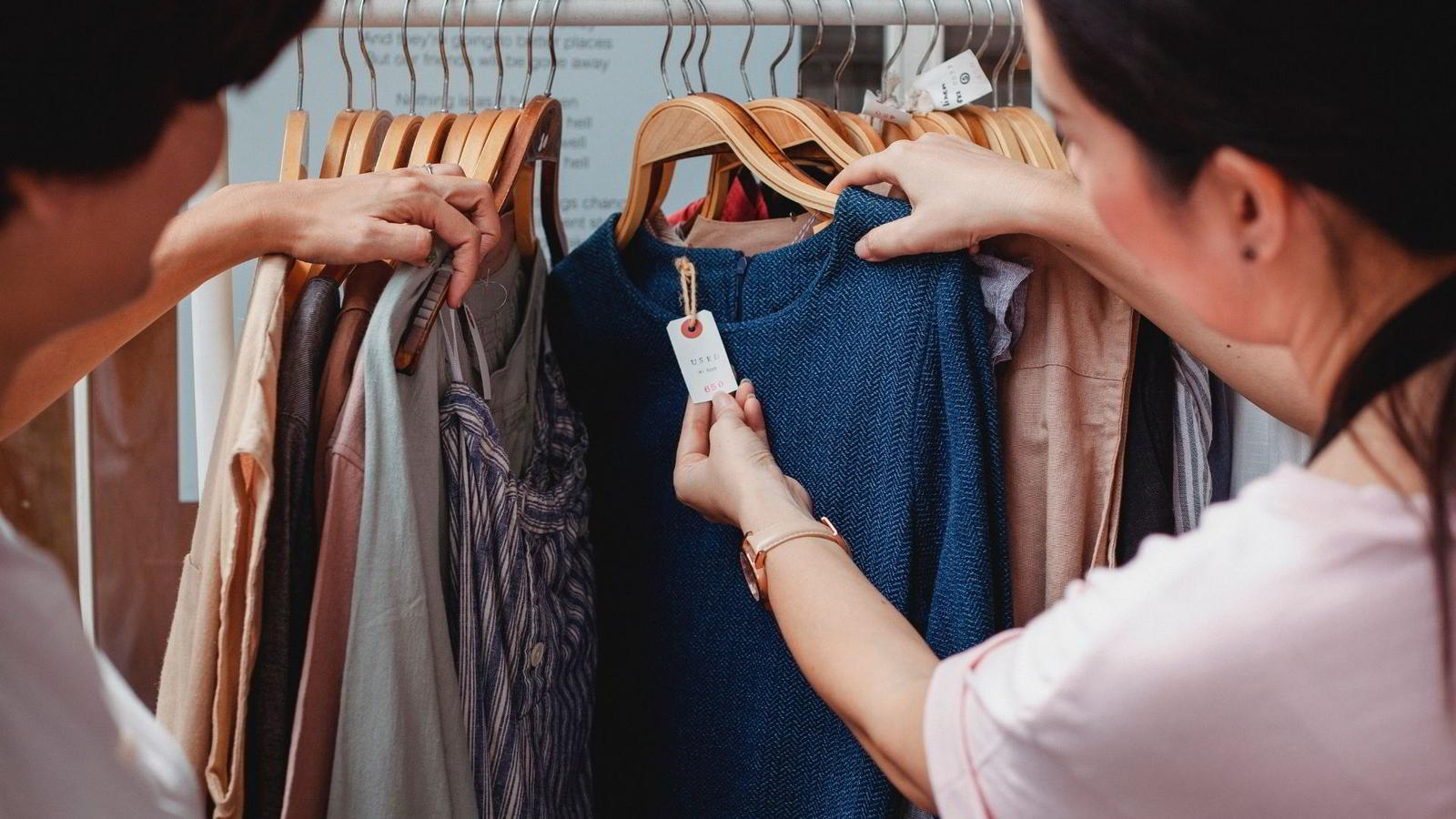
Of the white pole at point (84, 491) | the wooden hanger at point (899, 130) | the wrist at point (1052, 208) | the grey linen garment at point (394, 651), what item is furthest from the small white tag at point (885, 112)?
the white pole at point (84, 491)

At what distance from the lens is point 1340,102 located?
1.71ft

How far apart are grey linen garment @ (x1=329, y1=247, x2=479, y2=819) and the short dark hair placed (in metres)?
0.40

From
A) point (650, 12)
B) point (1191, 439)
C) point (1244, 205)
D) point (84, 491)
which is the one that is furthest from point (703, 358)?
point (84, 491)

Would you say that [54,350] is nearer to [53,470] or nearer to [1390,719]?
[53,470]

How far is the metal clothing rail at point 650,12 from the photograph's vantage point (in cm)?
111

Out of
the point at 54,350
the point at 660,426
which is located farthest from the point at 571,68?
the point at 54,350

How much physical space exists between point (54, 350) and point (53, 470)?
735 mm

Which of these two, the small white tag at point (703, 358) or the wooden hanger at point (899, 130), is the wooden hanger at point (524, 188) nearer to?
the small white tag at point (703, 358)

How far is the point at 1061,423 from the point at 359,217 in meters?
0.58

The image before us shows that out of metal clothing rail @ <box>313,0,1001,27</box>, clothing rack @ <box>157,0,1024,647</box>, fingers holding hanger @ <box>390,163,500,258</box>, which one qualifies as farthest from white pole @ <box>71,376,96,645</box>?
fingers holding hanger @ <box>390,163,500,258</box>

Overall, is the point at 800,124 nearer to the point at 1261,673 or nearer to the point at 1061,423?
the point at 1061,423

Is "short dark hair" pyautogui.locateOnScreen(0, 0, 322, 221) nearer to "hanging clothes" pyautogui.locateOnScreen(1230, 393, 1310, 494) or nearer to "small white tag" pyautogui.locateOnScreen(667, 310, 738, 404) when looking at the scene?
"small white tag" pyautogui.locateOnScreen(667, 310, 738, 404)

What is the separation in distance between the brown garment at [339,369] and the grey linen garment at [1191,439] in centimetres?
67

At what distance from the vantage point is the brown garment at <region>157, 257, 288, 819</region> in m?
0.87
